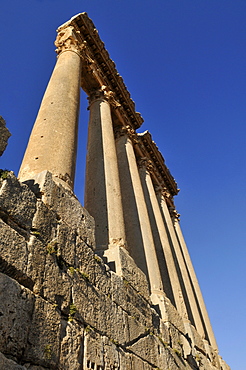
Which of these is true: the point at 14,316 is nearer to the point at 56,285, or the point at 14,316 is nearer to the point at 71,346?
the point at 56,285

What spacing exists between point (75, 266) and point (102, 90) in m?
9.85

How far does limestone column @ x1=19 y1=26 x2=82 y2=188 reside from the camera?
275 inches

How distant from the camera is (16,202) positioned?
4.52 metres

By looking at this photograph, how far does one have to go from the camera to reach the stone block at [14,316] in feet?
11.5

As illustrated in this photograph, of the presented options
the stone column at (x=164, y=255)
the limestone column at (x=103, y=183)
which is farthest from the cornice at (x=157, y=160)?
the limestone column at (x=103, y=183)

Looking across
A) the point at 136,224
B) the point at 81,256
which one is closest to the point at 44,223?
the point at 81,256

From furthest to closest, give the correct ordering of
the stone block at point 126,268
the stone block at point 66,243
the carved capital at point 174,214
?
the carved capital at point 174,214 → the stone block at point 126,268 → the stone block at point 66,243

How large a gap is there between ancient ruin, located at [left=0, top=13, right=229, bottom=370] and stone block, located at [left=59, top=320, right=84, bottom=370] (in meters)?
0.01

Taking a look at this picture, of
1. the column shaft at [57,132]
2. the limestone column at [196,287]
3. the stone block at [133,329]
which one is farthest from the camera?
A: the limestone column at [196,287]

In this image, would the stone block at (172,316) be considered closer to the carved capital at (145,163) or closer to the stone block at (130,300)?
the stone block at (130,300)

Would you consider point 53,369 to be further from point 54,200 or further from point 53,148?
point 53,148

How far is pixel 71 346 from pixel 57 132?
4.90 m

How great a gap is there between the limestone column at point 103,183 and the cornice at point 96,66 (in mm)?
1288

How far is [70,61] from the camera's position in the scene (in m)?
10.7
